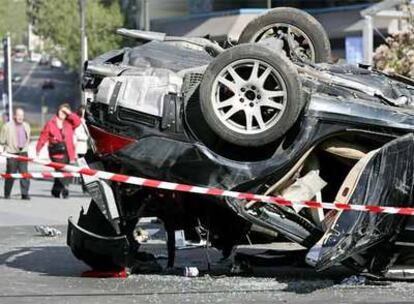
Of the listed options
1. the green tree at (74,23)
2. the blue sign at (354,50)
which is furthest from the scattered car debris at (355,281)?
the green tree at (74,23)

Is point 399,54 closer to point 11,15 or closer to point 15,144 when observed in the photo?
point 15,144

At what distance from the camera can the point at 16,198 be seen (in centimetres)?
1802

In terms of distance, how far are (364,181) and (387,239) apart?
1.72 feet

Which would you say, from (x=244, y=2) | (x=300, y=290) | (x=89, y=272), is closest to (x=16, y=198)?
(x=89, y=272)

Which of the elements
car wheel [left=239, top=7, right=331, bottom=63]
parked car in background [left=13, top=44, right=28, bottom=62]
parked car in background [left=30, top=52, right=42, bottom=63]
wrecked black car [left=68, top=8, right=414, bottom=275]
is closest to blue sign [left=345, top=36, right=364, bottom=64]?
car wheel [left=239, top=7, right=331, bottom=63]

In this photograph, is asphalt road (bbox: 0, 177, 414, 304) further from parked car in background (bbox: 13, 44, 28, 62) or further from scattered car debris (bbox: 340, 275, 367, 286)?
parked car in background (bbox: 13, 44, 28, 62)

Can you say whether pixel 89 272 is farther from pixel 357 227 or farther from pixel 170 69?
pixel 357 227

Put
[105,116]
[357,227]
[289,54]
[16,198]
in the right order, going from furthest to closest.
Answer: [16,198] < [289,54] < [105,116] < [357,227]

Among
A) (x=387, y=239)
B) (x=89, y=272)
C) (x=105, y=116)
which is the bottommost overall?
(x=89, y=272)

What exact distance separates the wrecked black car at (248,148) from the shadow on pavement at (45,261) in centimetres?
48

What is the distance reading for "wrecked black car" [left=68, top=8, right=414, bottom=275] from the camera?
7879 millimetres

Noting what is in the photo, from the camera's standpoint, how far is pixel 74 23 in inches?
2200

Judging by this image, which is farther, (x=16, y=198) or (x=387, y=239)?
(x=16, y=198)

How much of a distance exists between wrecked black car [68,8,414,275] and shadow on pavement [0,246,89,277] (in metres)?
0.48
